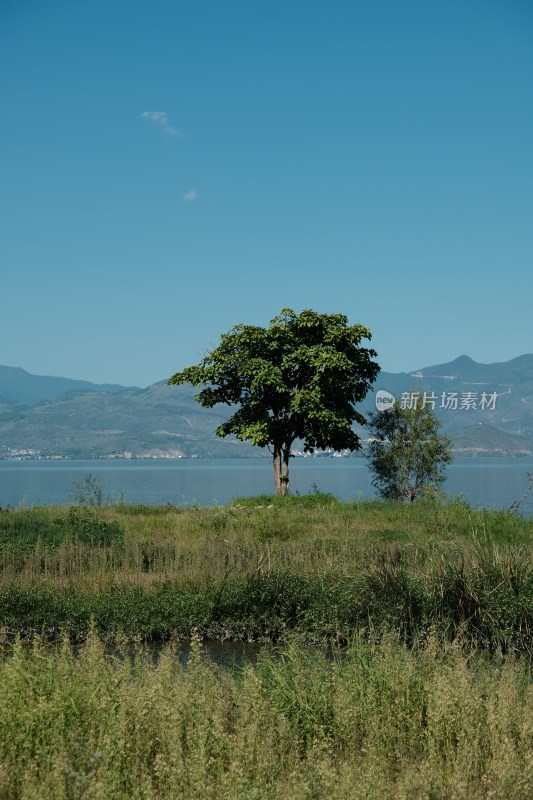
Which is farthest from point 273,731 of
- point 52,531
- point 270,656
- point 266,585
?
point 52,531

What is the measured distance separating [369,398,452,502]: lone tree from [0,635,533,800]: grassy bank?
3424 cm

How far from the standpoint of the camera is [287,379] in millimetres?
37000

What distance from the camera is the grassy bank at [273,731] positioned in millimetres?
6676

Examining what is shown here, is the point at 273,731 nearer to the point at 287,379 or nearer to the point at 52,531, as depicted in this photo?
the point at 52,531

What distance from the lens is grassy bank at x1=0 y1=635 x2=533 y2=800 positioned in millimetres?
6676

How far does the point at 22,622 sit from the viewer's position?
14.6m

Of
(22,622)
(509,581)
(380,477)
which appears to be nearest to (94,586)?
(22,622)

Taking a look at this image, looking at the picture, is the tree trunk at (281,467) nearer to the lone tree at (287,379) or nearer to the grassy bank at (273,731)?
the lone tree at (287,379)

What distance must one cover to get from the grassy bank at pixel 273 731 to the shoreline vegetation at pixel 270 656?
3 centimetres

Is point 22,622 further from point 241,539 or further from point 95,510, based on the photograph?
point 95,510

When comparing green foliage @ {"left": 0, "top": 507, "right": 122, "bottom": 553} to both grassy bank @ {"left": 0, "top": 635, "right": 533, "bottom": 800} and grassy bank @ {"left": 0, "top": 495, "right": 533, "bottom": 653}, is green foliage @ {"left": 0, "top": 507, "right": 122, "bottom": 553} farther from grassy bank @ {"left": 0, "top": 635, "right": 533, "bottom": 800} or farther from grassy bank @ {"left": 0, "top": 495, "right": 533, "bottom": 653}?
grassy bank @ {"left": 0, "top": 635, "right": 533, "bottom": 800}

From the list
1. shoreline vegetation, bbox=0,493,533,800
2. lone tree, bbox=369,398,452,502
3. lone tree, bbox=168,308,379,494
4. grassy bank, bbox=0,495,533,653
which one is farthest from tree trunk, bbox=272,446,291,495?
grassy bank, bbox=0,495,533,653

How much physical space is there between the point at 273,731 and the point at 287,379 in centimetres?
2950

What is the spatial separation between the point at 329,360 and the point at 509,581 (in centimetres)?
2127
